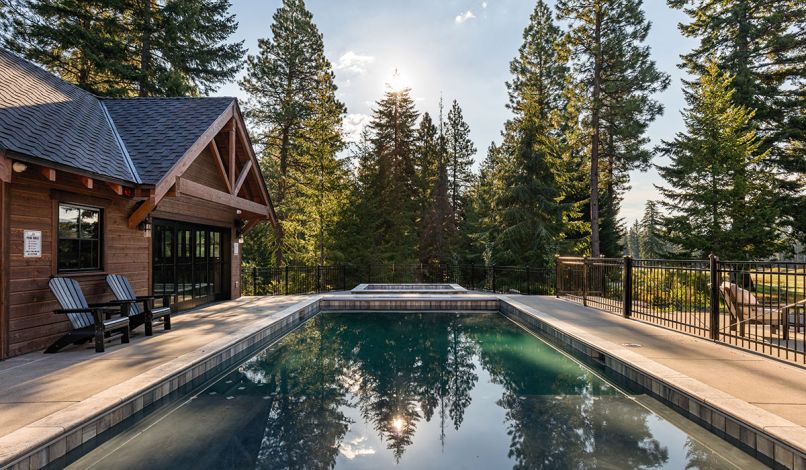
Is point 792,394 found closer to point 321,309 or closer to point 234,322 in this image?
point 234,322

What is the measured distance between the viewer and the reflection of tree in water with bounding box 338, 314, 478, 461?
4539mm

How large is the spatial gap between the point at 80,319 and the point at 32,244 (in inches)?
52.1

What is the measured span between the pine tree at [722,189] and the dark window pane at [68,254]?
2076 centimetres

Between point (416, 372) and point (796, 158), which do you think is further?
point (796, 158)

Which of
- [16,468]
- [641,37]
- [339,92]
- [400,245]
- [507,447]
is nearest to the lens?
[16,468]

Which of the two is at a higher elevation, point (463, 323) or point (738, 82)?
point (738, 82)

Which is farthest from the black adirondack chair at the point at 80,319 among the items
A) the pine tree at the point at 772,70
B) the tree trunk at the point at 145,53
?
the pine tree at the point at 772,70

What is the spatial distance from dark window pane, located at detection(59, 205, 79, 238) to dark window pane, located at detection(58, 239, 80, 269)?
122 millimetres

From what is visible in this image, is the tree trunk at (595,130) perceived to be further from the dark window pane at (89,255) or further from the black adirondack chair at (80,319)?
the dark window pane at (89,255)

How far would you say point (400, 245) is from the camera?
78.9ft

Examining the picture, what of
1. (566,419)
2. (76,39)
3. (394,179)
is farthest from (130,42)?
(566,419)

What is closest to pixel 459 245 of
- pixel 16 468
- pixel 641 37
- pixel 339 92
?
pixel 339 92

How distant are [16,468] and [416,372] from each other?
473 centimetres

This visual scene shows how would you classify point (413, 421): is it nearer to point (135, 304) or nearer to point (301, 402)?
point (301, 402)
